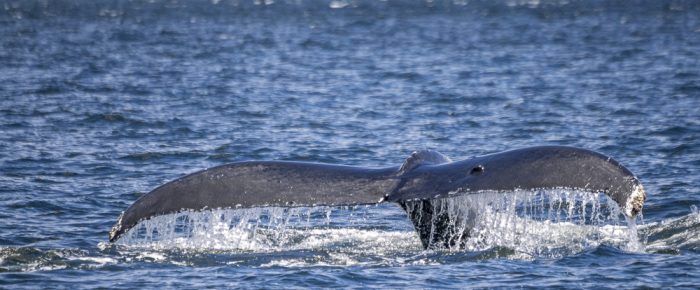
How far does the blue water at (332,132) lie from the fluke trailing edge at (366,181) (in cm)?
29

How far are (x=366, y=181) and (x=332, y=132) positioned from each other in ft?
37.4

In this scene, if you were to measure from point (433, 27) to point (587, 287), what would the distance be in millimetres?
44338

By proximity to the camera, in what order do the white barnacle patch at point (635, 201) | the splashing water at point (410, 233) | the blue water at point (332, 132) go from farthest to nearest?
the blue water at point (332, 132) → the splashing water at point (410, 233) → the white barnacle patch at point (635, 201)

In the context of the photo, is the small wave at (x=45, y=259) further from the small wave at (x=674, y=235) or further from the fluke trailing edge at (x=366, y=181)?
the small wave at (x=674, y=235)

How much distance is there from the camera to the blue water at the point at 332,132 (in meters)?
9.76

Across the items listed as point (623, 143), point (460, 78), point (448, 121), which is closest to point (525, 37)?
point (460, 78)

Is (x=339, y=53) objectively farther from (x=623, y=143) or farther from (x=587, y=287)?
(x=587, y=287)

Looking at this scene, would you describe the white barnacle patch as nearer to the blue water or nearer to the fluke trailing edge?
the fluke trailing edge

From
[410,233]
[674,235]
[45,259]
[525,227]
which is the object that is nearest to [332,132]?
[410,233]

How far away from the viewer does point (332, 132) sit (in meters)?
19.5

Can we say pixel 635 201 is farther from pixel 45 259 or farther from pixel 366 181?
pixel 45 259

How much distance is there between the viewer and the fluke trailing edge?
7609 mm

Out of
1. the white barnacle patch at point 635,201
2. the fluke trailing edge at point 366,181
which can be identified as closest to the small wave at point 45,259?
the fluke trailing edge at point 366,181

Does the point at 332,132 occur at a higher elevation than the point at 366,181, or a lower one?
lower
